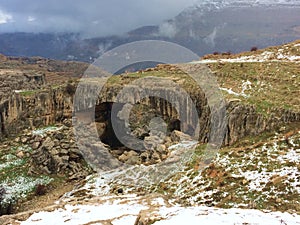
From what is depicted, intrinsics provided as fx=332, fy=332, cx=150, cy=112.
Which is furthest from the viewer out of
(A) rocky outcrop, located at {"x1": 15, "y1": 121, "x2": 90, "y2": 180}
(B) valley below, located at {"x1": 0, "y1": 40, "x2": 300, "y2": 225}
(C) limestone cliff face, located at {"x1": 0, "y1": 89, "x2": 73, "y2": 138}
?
(C) limestone cliff face, located at {"x1": 0, "y1": 89, "x2": 73, "y2": 138}

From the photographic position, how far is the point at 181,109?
38250mm

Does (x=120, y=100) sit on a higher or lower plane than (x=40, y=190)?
higher

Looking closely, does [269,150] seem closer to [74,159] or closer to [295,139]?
[295,139]

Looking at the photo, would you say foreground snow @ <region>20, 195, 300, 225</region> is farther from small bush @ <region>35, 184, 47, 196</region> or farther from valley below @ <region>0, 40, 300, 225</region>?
small bush @ <region>35, 184, 47, 196</region>

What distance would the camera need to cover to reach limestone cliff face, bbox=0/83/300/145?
92.5 ft

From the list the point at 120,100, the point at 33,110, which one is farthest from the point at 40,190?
the point at 33,110

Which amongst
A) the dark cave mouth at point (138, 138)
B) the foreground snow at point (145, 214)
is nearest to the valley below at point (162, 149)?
the foreground snow at point (145, 214)

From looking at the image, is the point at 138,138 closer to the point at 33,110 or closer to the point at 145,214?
the point at 33,110

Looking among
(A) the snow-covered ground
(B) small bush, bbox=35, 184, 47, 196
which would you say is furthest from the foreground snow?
(B) small bush, bbox=35, 184, 47, 196

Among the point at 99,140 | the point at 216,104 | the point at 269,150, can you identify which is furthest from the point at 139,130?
the point at 269,150

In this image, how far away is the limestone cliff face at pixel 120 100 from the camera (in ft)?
92.5

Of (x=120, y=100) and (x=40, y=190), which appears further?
(x=120, y=100)

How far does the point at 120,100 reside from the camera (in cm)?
4309

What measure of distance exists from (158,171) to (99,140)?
1462 centimetres
